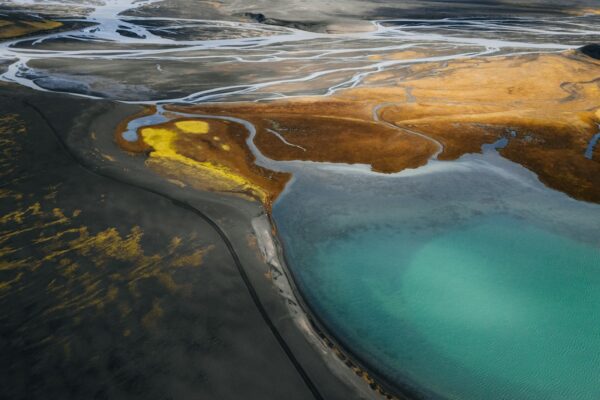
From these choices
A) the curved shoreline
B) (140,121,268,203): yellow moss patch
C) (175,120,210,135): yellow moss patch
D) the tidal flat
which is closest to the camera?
the curved shoreline

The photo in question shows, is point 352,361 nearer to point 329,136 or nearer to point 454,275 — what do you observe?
point 454,275

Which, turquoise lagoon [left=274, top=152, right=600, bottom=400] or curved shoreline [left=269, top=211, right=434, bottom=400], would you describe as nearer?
curved shoreline [left=269, top=211, right=434, bottom=400]

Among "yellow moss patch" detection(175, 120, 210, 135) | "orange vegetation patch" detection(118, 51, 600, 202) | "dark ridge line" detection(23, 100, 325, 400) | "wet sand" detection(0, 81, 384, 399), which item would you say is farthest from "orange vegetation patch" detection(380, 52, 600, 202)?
"wet sand" detection(0, 81, 384, 399)

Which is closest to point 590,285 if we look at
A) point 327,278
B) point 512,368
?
point 512,368

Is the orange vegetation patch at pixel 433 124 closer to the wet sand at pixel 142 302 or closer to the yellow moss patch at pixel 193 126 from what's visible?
the yellow moss patch at pixel 193 126

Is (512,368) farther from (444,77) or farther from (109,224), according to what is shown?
(444,77)

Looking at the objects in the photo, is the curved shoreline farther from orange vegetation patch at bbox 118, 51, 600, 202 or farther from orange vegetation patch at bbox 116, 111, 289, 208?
orange vegetation patch at bbox 118, 51, 600, 202

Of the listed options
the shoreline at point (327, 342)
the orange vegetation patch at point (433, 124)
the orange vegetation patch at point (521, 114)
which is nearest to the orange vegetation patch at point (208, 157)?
the orange vegetation patch at point (433, 124)
